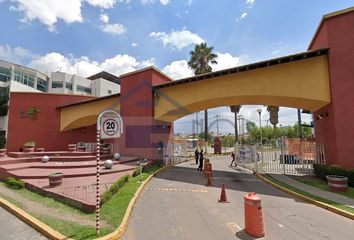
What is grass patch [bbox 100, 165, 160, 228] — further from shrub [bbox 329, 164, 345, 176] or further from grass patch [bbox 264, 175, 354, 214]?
shrub [bbox 329, 164, 345, 176]

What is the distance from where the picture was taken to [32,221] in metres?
7.09

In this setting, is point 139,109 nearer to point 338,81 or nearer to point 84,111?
point 84,111

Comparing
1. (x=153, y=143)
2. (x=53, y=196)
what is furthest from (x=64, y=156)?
(x=53, y=196)

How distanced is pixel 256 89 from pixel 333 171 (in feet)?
21.6

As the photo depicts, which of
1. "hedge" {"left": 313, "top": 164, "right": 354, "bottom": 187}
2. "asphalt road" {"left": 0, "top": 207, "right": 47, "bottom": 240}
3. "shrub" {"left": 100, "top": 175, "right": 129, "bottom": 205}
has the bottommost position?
"asphalt road" {"left": 0, "top": 207, "right": 47, "bottom": 240}

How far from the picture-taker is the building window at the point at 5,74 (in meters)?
42.8

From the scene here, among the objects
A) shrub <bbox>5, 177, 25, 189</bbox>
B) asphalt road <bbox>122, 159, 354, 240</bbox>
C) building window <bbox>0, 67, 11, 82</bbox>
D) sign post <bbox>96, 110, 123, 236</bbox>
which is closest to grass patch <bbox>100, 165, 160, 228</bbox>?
asphalt road <bbox>122, 159, 354, 240</bbox>

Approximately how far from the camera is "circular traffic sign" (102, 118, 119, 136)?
21.8 ft

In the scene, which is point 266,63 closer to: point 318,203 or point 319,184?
point 319,184

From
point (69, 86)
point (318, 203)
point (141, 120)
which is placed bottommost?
point (318, 203)

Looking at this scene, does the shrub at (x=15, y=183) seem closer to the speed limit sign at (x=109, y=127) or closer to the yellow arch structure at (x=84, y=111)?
the speed limit sign at (x=109, y=127)

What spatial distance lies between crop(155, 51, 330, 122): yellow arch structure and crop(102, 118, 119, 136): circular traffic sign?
41.0 feet

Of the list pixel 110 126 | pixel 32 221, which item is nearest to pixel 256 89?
pixel 110 126

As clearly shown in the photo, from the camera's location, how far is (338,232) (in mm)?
7195
